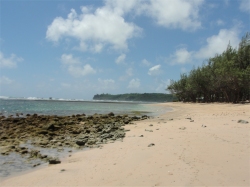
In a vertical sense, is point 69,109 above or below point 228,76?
below

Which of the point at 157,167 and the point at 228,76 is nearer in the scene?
the point at 157,167

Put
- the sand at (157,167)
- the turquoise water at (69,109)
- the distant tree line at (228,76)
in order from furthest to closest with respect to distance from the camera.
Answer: the distant tree line at (228,76) < the turquoise water at (69,109) < the sand at (157,167)

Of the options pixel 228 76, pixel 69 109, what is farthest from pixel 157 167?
pixel 228 76

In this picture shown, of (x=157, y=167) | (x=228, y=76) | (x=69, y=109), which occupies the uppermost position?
(x=228, y=76)

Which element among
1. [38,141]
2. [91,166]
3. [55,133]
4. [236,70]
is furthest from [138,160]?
[236,70]

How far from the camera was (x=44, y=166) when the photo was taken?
262 inches

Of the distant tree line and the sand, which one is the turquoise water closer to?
the distant tree line

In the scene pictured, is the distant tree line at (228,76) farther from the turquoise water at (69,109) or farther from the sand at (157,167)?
the sand at (157,167)

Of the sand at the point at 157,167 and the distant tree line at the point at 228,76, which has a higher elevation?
the distant tree line at the point at 228,76

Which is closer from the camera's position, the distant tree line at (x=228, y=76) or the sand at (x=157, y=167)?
the sand at (x=157, y=167)

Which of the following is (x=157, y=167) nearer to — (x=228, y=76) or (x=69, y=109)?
(x=69, y=109)

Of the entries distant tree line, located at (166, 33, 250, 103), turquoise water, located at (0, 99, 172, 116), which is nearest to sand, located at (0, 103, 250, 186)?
turquoise water, located at (0, 99, 172, 116)

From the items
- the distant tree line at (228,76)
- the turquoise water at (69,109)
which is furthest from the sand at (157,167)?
the distant tree line at (228,76)

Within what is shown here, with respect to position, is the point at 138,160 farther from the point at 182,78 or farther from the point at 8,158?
the point at 182,78
